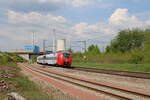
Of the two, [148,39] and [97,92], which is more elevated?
[148,39]

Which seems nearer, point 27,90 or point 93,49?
point 27,90

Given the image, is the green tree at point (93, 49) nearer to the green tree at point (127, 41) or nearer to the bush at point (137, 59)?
the green tree at point (127, 41)

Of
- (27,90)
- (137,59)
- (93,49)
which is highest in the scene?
(93,49)

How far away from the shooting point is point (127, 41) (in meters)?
81.7

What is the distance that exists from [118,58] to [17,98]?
45620mm

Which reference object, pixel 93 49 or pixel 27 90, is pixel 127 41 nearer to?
pixel 93 49

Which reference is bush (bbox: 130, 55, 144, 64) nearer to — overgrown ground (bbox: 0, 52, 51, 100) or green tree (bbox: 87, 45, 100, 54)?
overgrown ground (bbox: 0, 52, 51, 100)

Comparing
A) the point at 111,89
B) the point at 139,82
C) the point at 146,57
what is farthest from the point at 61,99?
the point at 146,57

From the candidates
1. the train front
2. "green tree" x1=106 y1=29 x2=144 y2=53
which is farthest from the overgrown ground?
"green tree" x1=106 y1=29 x2=144 y2=53

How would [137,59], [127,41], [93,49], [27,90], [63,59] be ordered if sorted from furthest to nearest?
[93,49], [127,41], [137,59], [63,59], [27,90]

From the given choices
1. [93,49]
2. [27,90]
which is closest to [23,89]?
[27,90]

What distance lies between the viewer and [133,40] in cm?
8181

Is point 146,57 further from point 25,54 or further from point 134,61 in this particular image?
point 25,54

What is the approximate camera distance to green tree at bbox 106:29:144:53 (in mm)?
81312
